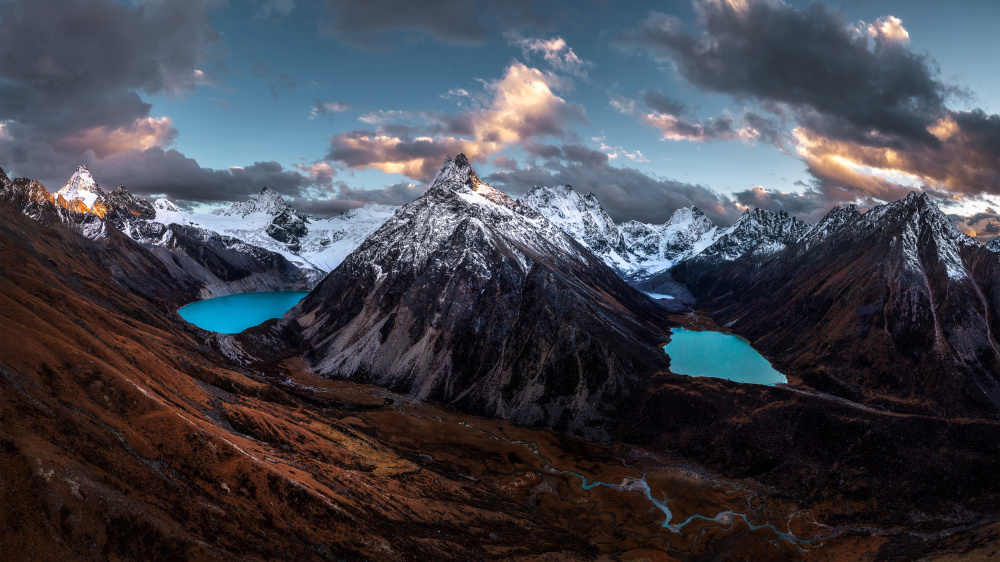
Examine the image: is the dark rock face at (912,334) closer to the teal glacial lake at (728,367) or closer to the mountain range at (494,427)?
the mountain range at (494,427)

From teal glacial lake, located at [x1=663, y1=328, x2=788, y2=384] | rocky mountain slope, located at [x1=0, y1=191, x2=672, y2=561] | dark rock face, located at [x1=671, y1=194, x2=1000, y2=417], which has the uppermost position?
dark rock face, located at [x1=671, y1=194, x2=1000, y2=417]

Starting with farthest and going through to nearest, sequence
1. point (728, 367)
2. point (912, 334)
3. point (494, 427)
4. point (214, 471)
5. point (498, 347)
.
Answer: point (728, 367), point (498, 347), point (912, 334), point (494, 427), point (214, 471)

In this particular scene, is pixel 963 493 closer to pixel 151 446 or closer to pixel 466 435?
pixel 466 435

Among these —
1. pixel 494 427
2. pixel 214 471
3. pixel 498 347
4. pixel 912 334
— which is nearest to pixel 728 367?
pixel 912 334

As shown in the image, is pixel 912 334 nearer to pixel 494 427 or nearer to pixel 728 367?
pixel 728 367

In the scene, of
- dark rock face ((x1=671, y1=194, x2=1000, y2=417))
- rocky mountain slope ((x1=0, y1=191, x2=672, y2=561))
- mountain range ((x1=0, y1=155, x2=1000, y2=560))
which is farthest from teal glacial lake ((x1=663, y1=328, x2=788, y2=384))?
rocky mountain slope ((x1=0, y1=191, x2=672, y2=561))

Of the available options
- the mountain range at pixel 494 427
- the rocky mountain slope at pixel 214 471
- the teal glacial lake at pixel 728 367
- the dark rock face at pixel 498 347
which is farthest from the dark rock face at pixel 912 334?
the rocky mountain slope at pixel 214 471

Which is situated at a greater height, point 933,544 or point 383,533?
point 933,544

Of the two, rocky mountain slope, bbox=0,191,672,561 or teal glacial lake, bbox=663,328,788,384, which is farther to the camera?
teal glacial lake, bbox=663,328,788,384

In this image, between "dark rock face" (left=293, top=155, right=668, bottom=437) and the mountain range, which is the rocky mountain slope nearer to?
the mountain range

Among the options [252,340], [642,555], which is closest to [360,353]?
[252,340]

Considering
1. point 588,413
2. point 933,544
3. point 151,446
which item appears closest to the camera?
point 151,446
